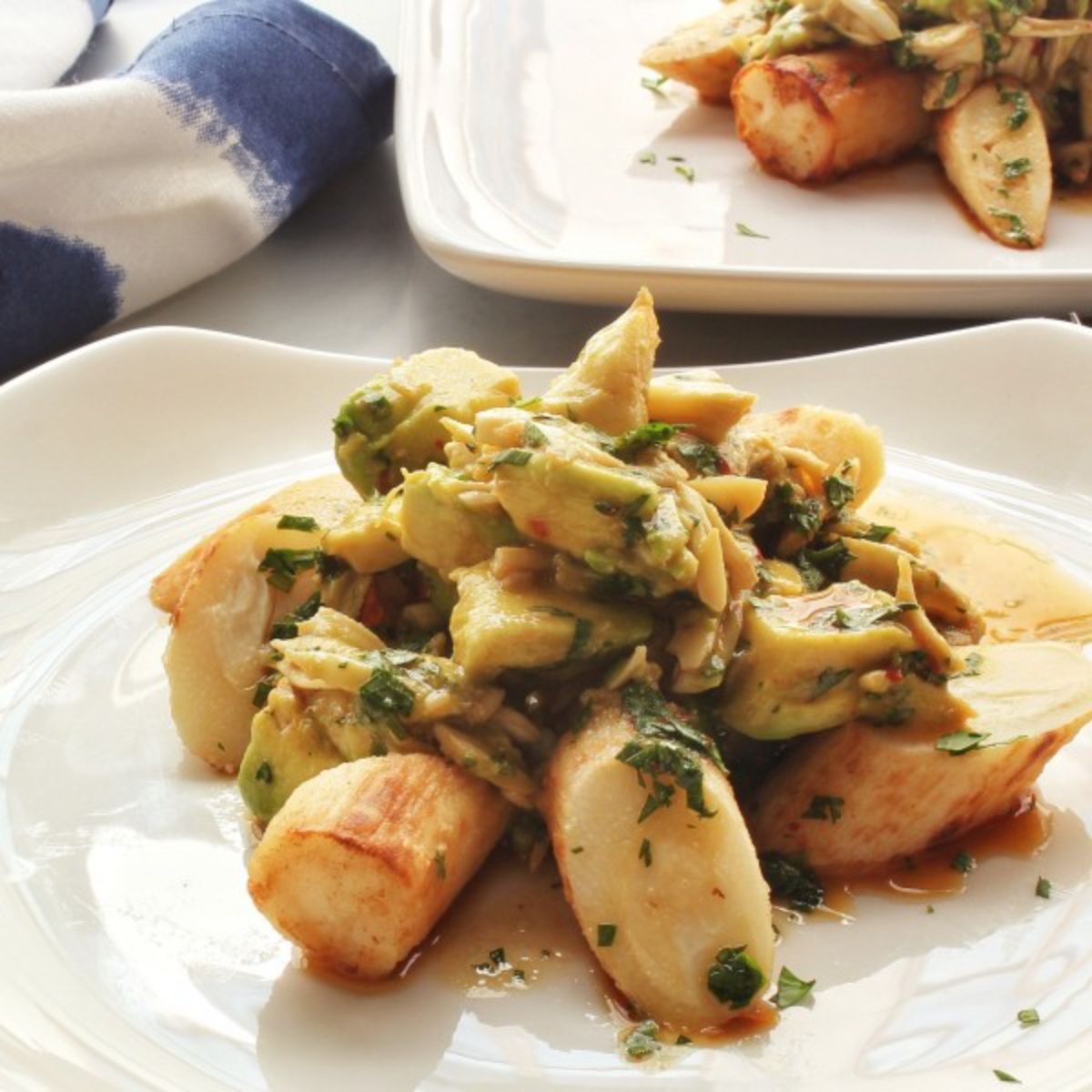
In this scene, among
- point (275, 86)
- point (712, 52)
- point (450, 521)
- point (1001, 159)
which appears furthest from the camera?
point (712, 52)

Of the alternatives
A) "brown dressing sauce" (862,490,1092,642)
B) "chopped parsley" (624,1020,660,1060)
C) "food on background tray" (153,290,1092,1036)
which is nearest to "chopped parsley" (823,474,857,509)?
"food on background tray" (153,290,1092,1036)

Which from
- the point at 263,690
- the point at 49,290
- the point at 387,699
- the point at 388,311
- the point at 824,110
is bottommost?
the point at 388,311

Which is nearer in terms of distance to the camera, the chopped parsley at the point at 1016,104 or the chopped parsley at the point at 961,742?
the chopped parsley at the point at 961,742

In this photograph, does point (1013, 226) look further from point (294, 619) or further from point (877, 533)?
point (294, 619)

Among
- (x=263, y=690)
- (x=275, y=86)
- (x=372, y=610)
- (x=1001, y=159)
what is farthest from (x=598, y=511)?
(x=275, y=86)

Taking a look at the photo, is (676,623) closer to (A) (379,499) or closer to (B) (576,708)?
(B) (576,708)

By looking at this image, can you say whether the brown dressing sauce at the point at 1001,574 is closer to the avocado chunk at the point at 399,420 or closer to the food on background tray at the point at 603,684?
the food on background tray at the point at 603,684

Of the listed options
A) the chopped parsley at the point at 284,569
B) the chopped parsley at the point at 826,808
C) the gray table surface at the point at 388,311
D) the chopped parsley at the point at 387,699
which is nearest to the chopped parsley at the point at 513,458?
the chopped parsley at the point at 387,699

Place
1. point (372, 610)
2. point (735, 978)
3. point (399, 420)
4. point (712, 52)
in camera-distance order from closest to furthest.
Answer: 1. point (735, 978)
2. point (372, 610)
3. point (399, 420)
4. point (712, 52)
